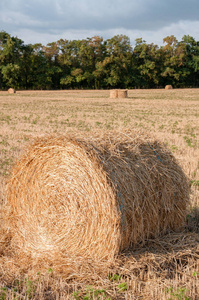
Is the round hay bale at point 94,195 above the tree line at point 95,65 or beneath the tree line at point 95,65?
beneath

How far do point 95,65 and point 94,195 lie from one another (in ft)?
236

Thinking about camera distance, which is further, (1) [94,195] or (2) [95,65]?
(2) [95,65]

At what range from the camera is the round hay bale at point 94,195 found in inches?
157

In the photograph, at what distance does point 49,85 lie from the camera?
70.5 metres

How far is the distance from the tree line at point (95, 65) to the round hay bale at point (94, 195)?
Answer: 209 ft

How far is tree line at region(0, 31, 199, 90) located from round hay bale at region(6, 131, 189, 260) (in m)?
63.6

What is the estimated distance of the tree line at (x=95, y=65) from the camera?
69.0 m

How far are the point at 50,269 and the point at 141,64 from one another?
7767cm

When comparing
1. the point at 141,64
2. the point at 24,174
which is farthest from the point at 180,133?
the point at 141,64

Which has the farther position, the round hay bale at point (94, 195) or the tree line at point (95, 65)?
the tree line at point (95, 65)

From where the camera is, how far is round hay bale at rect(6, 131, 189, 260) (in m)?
4.00

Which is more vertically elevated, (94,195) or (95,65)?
(95,65)

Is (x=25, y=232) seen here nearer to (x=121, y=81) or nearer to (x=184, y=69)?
(x=121, y=81)

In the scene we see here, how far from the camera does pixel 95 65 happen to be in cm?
7344
